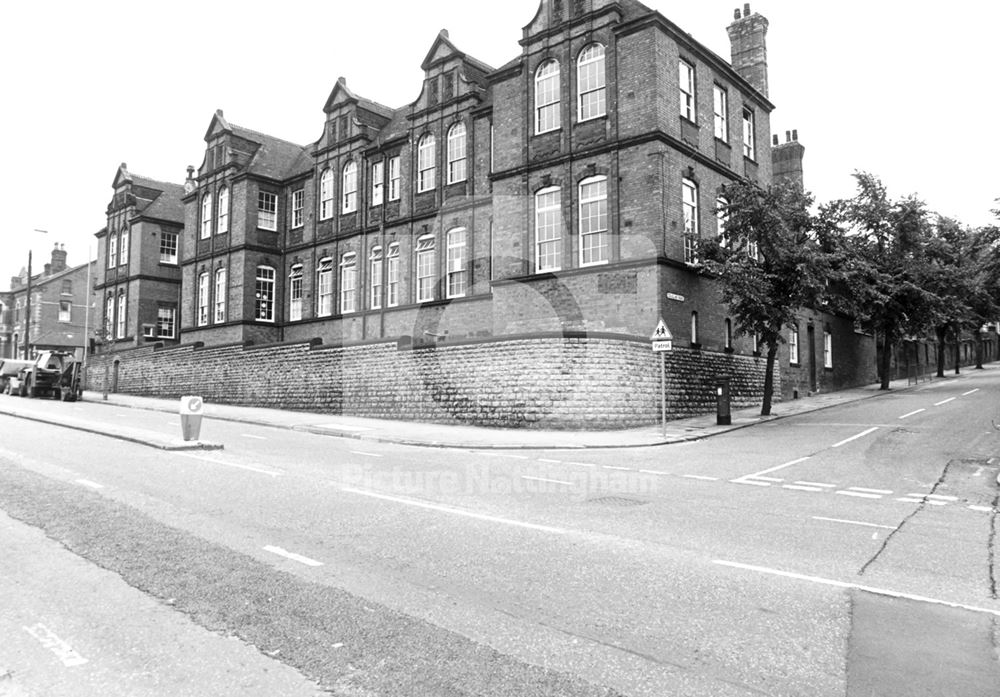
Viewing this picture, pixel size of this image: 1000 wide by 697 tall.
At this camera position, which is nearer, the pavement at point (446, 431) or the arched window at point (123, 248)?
the pavement at point (446, 431)

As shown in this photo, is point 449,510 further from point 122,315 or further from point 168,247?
point 122,315

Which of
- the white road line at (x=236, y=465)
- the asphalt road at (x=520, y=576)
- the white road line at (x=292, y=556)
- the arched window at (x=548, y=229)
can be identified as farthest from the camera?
the arched window at (x=548, y=229)

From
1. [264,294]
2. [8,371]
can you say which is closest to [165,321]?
[8,371]

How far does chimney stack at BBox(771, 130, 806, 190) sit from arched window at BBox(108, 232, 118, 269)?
44930 millimetres

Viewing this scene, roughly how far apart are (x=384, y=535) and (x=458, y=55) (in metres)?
28.2

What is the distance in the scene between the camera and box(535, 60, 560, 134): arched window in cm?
2514

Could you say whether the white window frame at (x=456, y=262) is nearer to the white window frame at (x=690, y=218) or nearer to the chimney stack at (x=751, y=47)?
the white window frame at (x=690, y=218)

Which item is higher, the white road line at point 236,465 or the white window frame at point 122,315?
the white window frame at point 122,315

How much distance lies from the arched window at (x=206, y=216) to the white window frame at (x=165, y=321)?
815cm

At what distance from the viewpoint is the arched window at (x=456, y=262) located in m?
29.2

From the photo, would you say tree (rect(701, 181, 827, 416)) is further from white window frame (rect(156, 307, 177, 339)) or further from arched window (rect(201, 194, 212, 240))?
white window frame (rect(156, 307, 177, 339))

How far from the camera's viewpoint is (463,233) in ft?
97.0

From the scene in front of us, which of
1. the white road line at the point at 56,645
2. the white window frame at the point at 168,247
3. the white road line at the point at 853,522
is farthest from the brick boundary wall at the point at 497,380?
the white window frame at the point at 168,247

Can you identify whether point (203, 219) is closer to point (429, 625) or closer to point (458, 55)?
point (458, 55)
